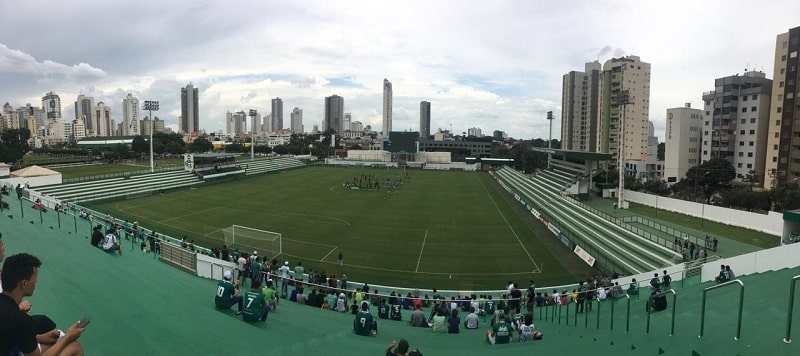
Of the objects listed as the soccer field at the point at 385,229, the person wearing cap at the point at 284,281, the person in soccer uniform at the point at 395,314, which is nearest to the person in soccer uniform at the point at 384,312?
the person in soccer uniform at the point at 395,314

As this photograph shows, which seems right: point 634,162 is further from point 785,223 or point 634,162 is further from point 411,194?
point 785,223

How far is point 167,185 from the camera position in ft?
156

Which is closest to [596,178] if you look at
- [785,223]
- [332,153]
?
[785,223]

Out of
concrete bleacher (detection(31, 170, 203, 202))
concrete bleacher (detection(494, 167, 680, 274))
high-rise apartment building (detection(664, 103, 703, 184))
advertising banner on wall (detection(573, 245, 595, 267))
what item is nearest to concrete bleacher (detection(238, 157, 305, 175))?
concrete bleacher (detection(31, 170, 203, 202))

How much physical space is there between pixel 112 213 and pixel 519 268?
2913 cm

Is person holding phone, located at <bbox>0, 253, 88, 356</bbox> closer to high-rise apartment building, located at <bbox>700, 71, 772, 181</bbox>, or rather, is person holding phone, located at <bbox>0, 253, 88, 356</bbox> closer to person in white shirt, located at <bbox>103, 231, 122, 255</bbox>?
person in white shirt, located at <bbox>103, 231, 122, 255</bbox>

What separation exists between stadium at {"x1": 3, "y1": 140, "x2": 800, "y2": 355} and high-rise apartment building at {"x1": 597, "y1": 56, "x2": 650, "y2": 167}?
44.6 meters

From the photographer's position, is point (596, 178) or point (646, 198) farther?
point (596, 178)

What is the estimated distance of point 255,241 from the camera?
2441 cm

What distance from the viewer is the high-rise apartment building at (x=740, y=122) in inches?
2238

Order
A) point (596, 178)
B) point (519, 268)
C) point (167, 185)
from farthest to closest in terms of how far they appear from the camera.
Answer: point (596, 178) → point (167, 185) → point (519, 268)

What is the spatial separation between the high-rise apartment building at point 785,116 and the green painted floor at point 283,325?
1960 inches

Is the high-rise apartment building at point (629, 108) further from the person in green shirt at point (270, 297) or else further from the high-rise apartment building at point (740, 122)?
the person in green shirt at point (270, 297)

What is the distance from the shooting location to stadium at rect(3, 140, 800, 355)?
7488 millimetres
